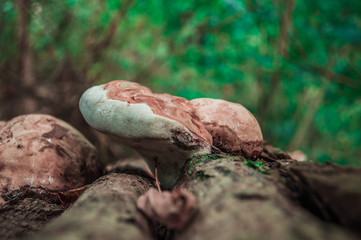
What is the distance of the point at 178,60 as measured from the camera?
6418 mm

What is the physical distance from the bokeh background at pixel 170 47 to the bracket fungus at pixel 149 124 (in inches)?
98.5

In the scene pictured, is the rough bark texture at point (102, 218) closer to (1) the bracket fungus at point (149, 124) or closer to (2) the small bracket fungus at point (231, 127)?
(1) the bracket fungus at point (149, 124)

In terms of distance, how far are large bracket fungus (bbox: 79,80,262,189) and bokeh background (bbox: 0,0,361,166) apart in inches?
101

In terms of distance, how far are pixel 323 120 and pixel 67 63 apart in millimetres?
8815

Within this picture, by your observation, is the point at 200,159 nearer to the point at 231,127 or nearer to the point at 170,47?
the point at 231,127

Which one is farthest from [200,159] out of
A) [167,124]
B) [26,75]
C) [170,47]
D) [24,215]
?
[170,47]

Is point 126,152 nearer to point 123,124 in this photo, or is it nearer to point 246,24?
point 123,124

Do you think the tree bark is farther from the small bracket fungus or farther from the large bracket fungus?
the small bracket fungus

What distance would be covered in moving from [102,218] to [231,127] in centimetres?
114

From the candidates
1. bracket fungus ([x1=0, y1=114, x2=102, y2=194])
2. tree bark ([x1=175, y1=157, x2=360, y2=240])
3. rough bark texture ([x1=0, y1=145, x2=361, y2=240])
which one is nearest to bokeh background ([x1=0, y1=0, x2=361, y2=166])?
bracket fungus ([x1=0, y1=114, x2=102, y2=194])

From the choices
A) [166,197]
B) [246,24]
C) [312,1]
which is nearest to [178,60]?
[246,24]

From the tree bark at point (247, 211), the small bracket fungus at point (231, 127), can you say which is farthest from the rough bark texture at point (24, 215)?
the small bracket fungus at point (231, 127)

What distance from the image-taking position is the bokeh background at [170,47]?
4090 millimetres

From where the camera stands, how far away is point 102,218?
937mm
